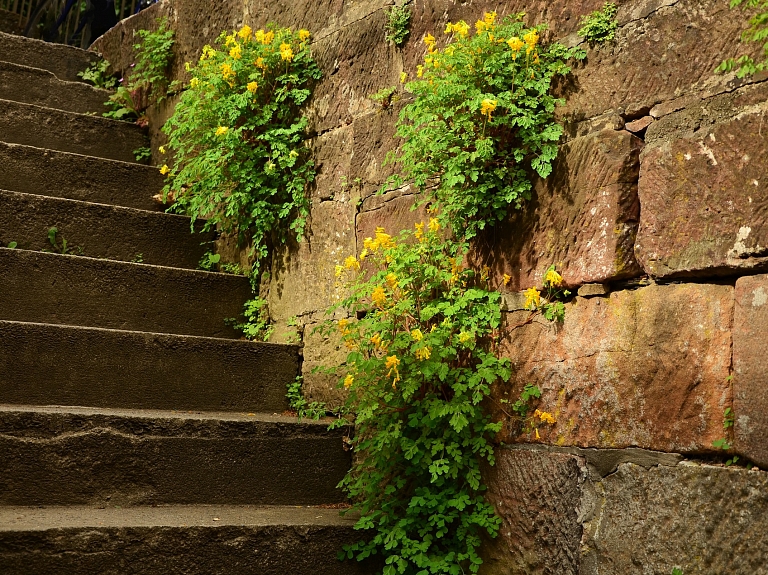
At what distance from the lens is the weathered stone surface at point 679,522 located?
190 centimetres

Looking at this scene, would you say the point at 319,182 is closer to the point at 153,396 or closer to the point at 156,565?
the point at 153,396

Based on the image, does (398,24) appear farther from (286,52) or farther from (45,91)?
(45,91)

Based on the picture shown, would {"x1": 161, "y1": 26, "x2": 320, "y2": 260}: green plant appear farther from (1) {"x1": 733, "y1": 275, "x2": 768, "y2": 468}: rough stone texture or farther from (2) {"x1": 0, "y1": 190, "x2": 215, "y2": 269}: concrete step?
(1) {"x1": 733, "y1": 275, "x2": 768, "y2": 468}: rough stone texture

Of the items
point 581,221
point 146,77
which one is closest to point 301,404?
point 581,221

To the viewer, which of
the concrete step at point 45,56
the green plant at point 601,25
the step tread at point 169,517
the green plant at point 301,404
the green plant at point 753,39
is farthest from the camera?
the concrete step at point 45,56

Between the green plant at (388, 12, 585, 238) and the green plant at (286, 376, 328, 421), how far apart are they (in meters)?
1.02

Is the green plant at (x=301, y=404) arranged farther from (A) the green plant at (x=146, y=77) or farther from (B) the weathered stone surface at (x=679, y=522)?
(A) the green plant at (x=146, y=77)

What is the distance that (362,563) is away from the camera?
2668 millimetres

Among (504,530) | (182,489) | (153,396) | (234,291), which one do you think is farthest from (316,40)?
(504,530)

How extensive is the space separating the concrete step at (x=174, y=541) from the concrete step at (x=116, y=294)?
101 centimetres

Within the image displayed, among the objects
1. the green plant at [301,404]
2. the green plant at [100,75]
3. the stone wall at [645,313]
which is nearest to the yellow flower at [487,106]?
the stone wall at [645,313]

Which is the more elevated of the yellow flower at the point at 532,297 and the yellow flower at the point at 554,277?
the yellow flower at the point at 554,277

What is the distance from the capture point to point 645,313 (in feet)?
7.20

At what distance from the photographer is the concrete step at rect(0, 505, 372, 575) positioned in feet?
7.18
